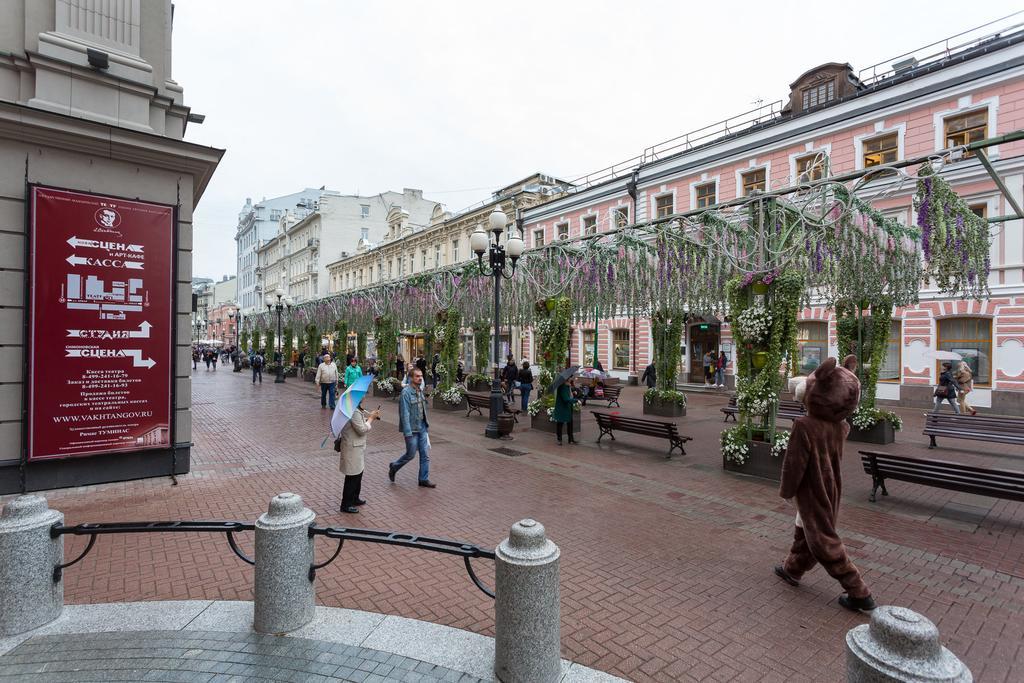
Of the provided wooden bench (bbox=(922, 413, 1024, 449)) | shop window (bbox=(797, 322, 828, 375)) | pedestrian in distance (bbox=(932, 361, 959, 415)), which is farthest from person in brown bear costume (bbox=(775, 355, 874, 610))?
shop window (bbox=(797, 322, 828, 375))

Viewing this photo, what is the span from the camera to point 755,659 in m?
3.40

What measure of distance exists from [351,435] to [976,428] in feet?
39.7

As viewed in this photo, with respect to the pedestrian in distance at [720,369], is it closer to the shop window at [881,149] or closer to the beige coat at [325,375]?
the shop window at [881,149]

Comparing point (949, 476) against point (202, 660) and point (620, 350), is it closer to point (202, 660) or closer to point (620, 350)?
point (202, 660)

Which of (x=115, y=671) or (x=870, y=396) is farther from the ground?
(x=870, y=396)

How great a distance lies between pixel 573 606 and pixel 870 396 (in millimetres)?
11526

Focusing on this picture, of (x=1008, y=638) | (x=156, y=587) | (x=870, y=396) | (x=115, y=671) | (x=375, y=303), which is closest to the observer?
(x=115, y=671)

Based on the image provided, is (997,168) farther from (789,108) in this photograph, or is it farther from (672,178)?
(672,178)

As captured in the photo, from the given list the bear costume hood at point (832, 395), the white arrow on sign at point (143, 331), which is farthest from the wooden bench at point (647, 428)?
the white arrow on sign at point (143, 331)

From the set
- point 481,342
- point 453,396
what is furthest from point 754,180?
point 453,396

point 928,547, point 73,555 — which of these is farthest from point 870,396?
point 73,555

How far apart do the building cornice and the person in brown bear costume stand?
9266mm

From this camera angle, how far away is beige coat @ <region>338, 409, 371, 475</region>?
631 cm

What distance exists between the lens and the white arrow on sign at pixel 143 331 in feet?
24.8
